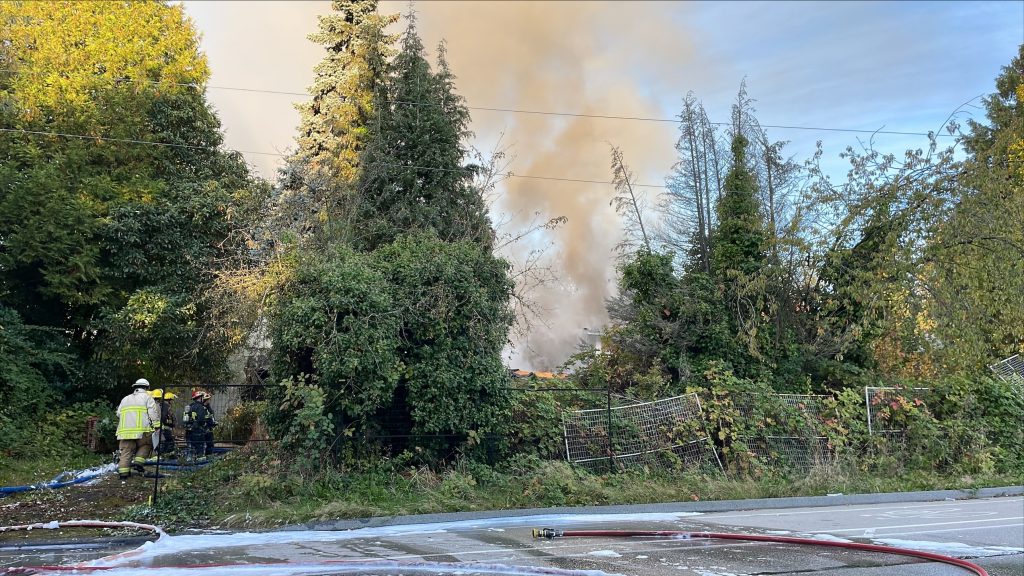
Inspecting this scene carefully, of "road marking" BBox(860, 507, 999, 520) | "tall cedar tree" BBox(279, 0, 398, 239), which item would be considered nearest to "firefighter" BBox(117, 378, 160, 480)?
"tall cedar tree" BBox(279, 0, 398, 239)

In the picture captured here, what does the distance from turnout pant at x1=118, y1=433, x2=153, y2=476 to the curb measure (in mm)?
5033

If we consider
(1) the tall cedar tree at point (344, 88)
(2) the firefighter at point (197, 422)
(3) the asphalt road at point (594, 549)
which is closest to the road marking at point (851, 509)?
(3) the asphalt road at point (594, 549)

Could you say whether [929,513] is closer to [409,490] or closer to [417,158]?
[409,490]

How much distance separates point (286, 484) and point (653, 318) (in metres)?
10.3

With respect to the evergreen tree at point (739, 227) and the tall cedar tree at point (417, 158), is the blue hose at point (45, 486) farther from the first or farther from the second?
the evergreen tree at point (739, 227)

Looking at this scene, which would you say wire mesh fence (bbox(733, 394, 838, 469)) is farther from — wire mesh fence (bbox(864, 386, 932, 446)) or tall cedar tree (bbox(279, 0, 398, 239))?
tall cedar tree (bbox(279, 0, 398, 239))

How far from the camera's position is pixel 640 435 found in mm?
13469

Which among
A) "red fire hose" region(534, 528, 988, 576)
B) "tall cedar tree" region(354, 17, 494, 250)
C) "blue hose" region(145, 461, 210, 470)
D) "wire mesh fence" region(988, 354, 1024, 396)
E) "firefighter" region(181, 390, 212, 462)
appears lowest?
"red fire hose" region(534, 528, 988, 576)

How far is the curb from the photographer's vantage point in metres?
9.70

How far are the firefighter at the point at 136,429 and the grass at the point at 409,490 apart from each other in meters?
2.04

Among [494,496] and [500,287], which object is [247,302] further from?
[494,496]

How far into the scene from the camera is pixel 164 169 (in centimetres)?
2042

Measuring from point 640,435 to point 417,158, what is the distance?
15.4 meters

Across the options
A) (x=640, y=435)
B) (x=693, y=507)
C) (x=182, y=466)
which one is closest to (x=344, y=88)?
(x=182, y=466)
